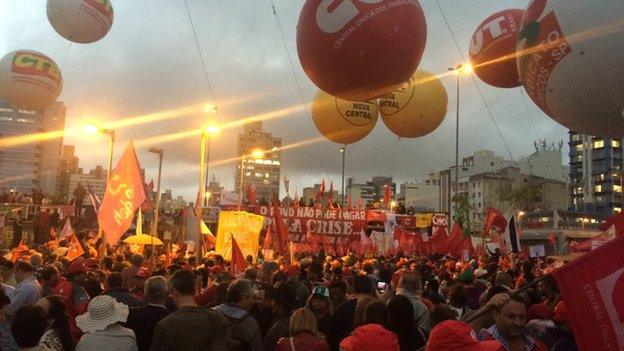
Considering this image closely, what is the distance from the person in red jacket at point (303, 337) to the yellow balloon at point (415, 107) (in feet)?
19.3

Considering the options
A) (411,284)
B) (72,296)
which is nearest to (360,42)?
(411,284)

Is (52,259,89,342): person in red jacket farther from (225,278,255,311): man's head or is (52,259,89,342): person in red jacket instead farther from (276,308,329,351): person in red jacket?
(276,308,329,351): person in red jacket

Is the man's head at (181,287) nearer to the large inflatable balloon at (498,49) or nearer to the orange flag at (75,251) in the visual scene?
the large inflatable balloon at (498,49)

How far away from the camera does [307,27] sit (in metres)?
6.32

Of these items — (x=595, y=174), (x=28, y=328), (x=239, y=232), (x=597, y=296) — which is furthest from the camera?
(x=595, y=174)

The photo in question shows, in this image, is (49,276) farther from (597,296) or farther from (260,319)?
(597,296)

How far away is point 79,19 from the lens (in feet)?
45.4

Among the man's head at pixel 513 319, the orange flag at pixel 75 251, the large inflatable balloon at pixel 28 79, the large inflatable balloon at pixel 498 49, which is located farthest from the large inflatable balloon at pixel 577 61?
the large inflatable balloon at pixel 28 79

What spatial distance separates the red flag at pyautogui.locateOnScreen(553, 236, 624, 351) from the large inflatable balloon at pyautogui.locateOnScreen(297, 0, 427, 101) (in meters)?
3.48

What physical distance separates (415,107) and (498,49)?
8.15ft

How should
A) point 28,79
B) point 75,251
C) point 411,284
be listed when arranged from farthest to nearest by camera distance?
point 28,79 → point 75,251 → point 411,284

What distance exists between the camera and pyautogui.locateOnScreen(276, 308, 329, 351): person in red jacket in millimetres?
4500

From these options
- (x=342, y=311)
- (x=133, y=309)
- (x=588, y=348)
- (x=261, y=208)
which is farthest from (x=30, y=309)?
(x=261, y=208)

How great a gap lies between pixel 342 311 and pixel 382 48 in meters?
2.85
